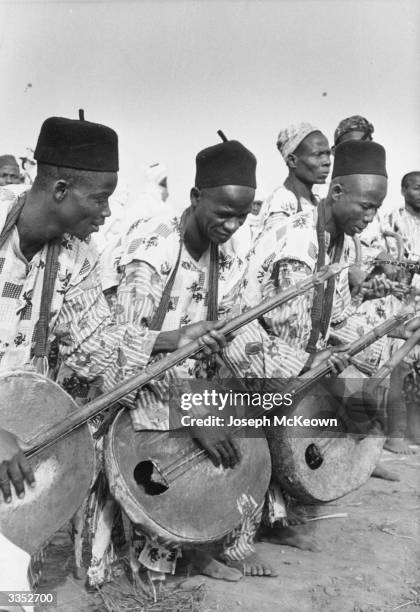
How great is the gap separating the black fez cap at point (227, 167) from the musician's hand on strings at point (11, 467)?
5.11 feet

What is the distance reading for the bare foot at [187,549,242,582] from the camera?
3.61 metres

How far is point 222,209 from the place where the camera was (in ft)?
11.6

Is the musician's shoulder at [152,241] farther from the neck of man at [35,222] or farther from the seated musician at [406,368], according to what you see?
the seated musician at [406,368]

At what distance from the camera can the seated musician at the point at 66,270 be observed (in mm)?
3049

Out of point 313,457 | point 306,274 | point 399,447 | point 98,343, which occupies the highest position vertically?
point 306,274

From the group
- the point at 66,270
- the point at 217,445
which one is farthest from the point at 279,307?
the point at 66,270

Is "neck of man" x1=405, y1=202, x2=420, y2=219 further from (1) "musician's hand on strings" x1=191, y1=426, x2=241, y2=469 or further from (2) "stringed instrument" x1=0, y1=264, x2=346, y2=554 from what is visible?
(2) "stringed instrument" x1=0, y1=264, x2=346, y2=554

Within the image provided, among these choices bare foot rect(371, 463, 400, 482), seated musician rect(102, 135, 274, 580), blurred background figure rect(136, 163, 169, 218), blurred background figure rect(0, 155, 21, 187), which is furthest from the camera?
blurred background figure rect(136, 163, 169, 218)

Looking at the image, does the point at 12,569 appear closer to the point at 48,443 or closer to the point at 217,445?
the point at 48,443

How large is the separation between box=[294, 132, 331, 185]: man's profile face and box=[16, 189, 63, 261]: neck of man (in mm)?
2956

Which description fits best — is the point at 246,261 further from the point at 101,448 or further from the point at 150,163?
the point at 150,163

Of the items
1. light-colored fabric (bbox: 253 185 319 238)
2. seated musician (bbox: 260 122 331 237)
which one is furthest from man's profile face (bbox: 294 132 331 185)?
light-colored fabric (bbox: 253 185 319 238)

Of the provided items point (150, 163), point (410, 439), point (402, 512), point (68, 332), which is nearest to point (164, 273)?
point (68, 332)

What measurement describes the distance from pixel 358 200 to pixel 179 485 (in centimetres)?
188
